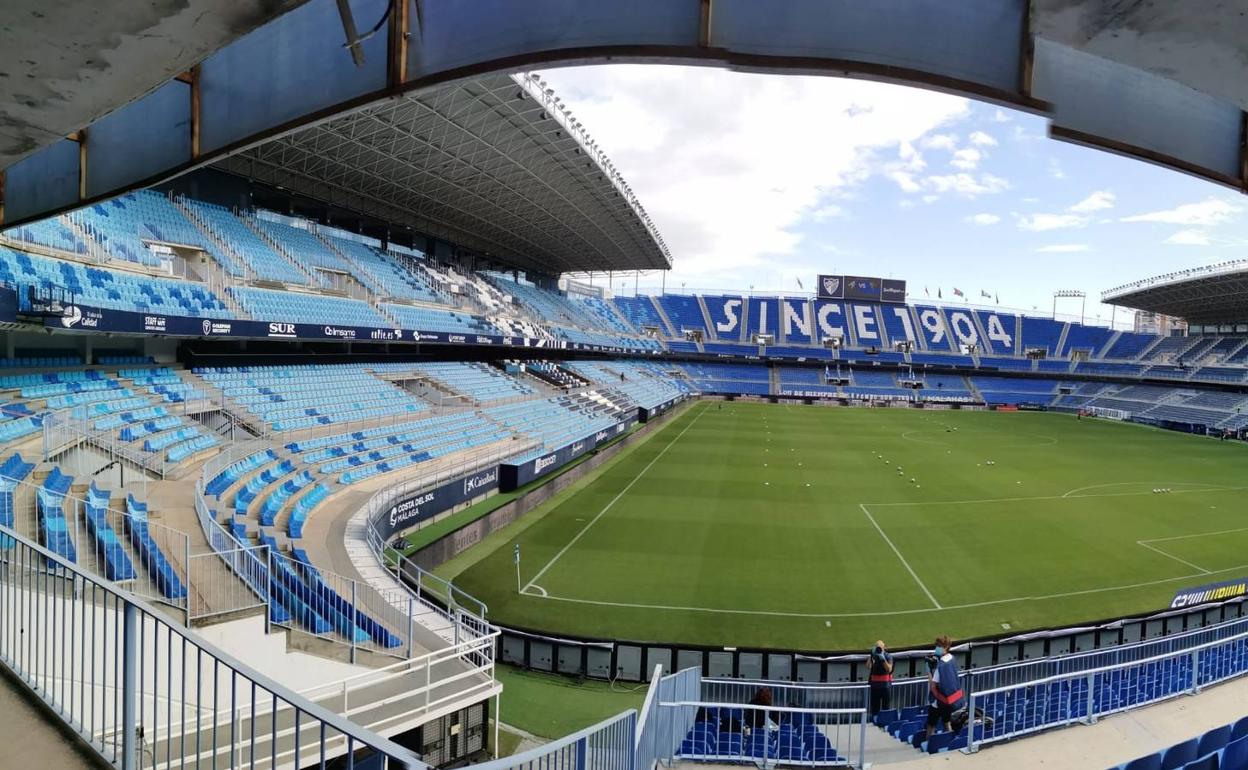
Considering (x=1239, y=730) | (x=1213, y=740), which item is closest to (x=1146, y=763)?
(x=1213, y=740)

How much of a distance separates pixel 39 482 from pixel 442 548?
8805 millimetres

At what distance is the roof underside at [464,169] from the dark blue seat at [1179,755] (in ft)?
56.8

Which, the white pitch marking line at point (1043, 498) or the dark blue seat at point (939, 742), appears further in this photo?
the white pitch marking line at point (1043, 498)

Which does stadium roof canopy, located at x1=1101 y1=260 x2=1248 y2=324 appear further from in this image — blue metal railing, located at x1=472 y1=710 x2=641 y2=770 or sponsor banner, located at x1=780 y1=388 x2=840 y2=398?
blue metal railing, located at x1=472 y1=710 x2=641 y2=770

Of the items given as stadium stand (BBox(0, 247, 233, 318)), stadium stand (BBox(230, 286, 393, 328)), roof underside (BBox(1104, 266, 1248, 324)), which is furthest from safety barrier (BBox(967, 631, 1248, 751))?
roof underside (BBox(1104, 266, 1248, 324))

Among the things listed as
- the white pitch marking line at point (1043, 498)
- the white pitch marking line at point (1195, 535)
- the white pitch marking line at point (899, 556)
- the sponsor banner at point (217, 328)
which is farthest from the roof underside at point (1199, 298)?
the sponsor banner at point (217, 328)

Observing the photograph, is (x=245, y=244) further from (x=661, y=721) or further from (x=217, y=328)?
(x=661, y=721)

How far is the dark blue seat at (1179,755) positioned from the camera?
487 cm

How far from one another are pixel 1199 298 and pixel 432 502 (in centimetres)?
7337

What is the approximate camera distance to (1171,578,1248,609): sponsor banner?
1486cm

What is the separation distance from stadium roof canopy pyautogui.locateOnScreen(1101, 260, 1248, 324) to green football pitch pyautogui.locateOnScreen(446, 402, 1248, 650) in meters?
25.0

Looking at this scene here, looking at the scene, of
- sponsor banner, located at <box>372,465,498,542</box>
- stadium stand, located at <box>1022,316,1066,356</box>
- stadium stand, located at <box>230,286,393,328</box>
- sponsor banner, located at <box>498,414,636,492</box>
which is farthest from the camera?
stadium stand, located at <box>1022,316,1066,356</box>

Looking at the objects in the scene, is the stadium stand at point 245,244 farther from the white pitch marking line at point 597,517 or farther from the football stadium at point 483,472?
the white pitch marking line at point 597,517

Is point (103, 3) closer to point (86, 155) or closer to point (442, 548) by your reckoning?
point (86, 155)
